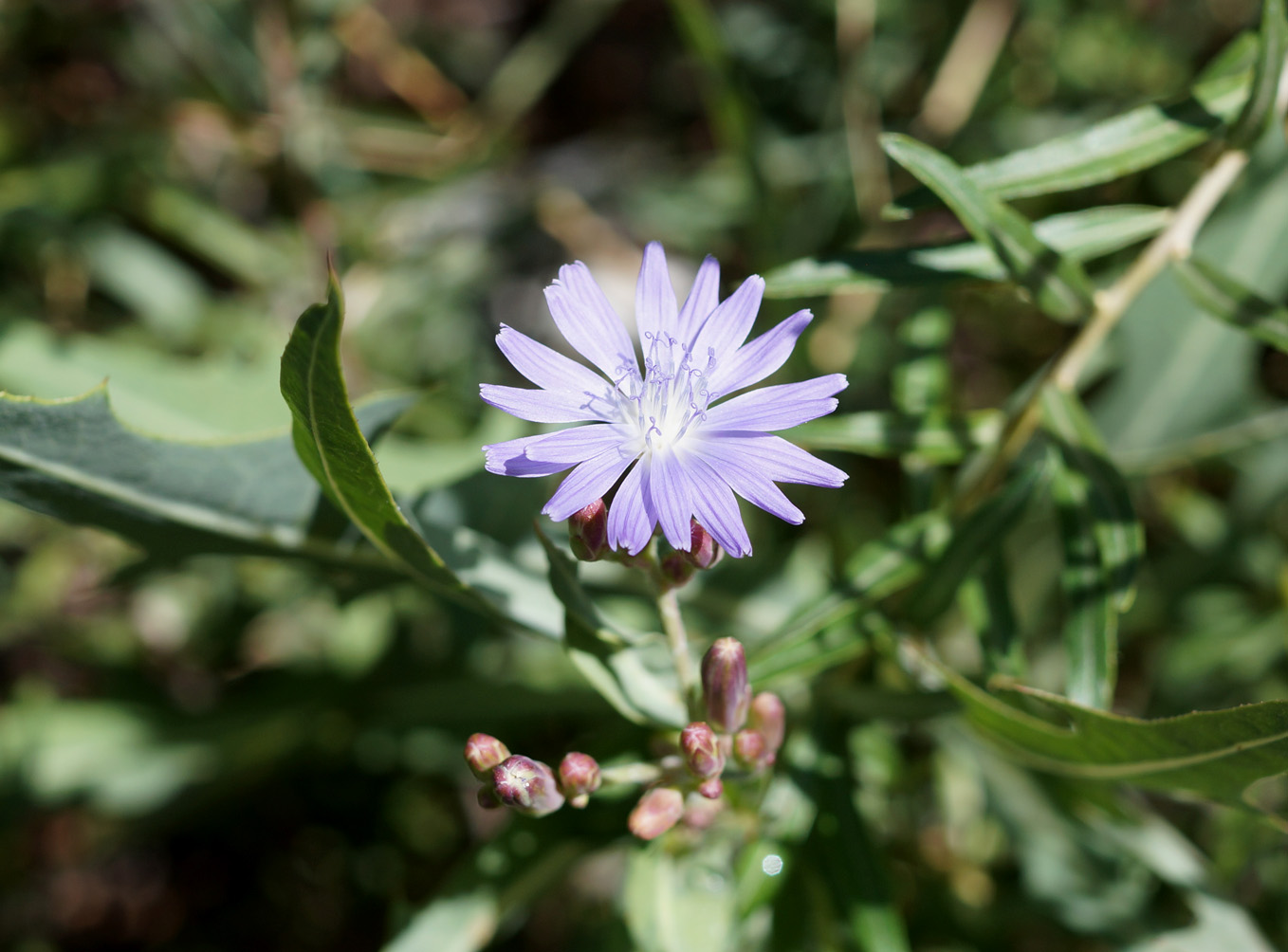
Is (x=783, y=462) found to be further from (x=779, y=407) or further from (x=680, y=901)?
(x=680, y=901)

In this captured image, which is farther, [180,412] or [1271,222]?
[1271,222]

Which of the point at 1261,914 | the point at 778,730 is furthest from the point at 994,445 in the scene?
the point at 1261,914

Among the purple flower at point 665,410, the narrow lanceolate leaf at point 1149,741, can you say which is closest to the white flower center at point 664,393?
the purple flower at point 665,410

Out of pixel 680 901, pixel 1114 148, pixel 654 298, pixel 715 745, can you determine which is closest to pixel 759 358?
pixel 654 298

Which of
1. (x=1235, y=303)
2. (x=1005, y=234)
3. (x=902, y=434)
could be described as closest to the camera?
(x=1005, y=234)

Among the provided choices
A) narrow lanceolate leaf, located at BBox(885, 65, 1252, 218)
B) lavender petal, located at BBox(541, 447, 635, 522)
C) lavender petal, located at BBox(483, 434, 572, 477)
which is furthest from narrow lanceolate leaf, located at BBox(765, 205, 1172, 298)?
lavender petal, located at BBox(483, 434, 572, 477)

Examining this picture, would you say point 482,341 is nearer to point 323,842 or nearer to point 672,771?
point 323,842

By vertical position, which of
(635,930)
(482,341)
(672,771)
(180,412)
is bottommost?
(635,930)
